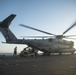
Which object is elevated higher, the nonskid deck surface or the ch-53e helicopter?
the ch-53e helicopter

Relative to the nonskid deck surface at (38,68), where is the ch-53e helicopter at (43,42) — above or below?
above

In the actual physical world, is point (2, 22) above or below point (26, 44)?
above

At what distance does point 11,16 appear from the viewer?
40.3m

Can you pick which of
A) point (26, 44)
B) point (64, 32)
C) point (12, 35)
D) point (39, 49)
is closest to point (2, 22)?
point (12, 35)

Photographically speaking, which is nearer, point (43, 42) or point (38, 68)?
point (38, 68)

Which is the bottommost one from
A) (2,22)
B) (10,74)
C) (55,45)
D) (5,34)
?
(10,74)

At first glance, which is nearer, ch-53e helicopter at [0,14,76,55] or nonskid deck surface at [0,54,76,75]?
nonskid deck surface at [0,54,76,75]

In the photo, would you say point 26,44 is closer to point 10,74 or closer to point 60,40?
point 60,40

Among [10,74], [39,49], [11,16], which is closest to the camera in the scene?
[10,74]

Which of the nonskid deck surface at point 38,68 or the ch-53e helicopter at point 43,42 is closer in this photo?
the nonskid deck surface at point 38,68

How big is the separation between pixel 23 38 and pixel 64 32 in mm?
10874

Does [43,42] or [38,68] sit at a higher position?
[43,42]

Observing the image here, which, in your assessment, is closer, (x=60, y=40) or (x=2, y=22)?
(x=2, y=22)

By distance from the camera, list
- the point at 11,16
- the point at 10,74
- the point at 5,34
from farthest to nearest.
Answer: the point at 5,34, the point at 11,16, the point at 10,74
